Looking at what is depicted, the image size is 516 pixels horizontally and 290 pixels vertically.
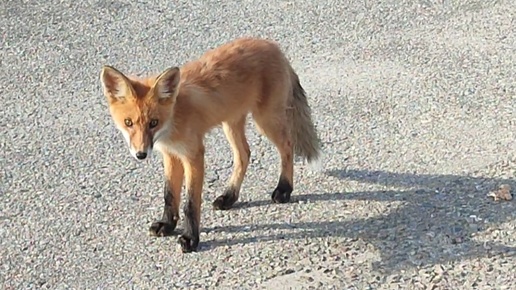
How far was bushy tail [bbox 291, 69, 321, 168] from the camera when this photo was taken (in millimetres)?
5711

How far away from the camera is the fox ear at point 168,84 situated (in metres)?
4.72

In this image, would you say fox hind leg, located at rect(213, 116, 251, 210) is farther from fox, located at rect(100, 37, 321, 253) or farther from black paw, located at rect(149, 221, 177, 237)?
black paw, located at rect(149, 221, 177, 237)

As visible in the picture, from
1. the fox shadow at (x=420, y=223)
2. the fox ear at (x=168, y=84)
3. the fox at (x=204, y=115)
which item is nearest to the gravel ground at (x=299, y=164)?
the fox shadow at (x=420, y=223)

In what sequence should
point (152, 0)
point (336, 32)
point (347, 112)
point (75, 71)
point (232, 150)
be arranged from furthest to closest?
point (152, 0)
point (336, 32)
point (75, 71)
point (347, 112)
point (232, 150)

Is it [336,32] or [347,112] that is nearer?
[347,112]

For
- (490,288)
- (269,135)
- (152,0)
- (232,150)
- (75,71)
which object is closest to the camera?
(490,288)

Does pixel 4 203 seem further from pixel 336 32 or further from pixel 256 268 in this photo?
pixel 336 32

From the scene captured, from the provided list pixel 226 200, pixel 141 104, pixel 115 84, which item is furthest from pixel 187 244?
pixel 115 84

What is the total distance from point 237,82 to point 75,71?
2.82 metres

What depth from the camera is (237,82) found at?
→ 5.24 m

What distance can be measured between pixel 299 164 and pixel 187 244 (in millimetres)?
1345

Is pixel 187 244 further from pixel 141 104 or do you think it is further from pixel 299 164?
pixel 299 164

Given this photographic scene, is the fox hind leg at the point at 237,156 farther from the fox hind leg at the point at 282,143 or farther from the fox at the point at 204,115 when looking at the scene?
the fox hind leg at the point at 282,143

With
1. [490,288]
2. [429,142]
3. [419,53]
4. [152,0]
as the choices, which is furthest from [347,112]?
[152,0]
